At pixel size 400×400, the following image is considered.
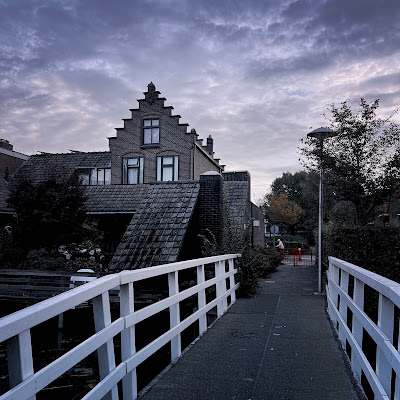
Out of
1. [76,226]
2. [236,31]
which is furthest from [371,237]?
[76,226]

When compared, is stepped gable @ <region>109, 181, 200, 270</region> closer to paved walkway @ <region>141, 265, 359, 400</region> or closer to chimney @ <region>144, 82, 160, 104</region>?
paved walkway @ <region>141, 265, 359, 400</region>

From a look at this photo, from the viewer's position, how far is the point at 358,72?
15367 mm

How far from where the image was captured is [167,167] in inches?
1115

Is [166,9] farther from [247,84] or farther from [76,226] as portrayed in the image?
[76,226]

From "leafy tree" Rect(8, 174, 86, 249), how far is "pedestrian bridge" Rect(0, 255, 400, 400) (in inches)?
439

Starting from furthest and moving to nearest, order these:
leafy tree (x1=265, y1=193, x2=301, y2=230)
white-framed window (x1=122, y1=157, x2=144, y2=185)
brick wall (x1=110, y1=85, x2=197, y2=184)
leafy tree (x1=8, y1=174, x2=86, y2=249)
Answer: leafy tree (x1=265, y1=193, x2=301, y2=230)
white-framed window (x1=122, y1=157, x2=144, y2=185)
brick wall (x1=110, y1=85, x2=197, y2=184)
leafy tree (x1=8, y1=174, x2=86, y2=249)

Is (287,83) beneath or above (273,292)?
above

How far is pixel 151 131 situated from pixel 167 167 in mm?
2906

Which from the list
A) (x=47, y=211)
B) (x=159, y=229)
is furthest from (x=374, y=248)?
(x=47, y=211)

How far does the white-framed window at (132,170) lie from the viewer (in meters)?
28.7

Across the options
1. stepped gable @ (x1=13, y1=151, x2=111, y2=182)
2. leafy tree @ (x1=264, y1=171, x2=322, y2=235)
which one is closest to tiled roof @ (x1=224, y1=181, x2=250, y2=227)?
stepped gable @ (x1=13, y1=151, x2=111, y2=182)

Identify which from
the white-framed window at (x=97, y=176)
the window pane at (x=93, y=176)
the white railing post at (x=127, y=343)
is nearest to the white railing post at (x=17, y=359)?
the white railing post at (x=127, y=343)

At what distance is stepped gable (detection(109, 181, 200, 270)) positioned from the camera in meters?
13.2

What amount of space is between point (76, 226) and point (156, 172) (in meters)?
10.9
